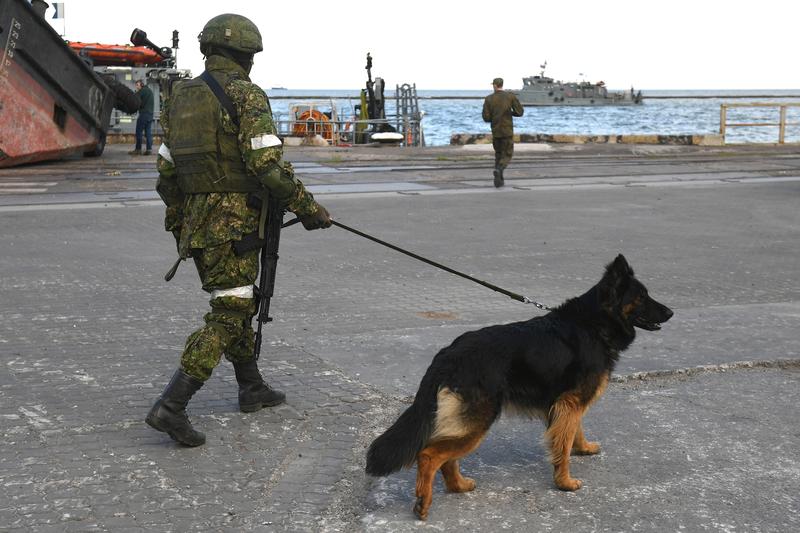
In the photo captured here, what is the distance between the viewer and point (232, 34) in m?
4.78

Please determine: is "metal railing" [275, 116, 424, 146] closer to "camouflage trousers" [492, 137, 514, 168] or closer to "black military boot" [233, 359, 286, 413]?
"camouflage trousers" [492, 137, 514, 168]

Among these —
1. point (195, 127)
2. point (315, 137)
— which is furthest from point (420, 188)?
point (315, 137)

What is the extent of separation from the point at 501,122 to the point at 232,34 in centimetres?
1311

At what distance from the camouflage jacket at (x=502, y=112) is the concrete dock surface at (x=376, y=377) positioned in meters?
4.02

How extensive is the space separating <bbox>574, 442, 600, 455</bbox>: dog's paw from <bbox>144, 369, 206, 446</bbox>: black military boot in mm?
1750

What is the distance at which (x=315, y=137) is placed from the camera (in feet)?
105

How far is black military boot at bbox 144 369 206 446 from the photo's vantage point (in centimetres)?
463

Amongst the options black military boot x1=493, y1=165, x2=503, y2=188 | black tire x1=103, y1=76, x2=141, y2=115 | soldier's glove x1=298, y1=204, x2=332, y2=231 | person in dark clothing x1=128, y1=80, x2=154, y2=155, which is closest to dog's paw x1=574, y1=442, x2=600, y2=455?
soldier's glove x1=298, y1=204, x2=332, y2=231

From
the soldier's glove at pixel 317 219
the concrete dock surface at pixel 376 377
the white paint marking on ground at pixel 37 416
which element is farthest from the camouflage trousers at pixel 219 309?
the white paint marking on ground at pixel 37 416

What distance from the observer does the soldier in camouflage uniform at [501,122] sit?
57.1 ft

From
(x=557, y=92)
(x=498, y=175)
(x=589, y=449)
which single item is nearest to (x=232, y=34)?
(x=589, y=449)

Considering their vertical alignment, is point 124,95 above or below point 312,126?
above

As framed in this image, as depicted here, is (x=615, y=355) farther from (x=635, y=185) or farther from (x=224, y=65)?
(x=635, y=185)

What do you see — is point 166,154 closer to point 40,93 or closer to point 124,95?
point 40,93
